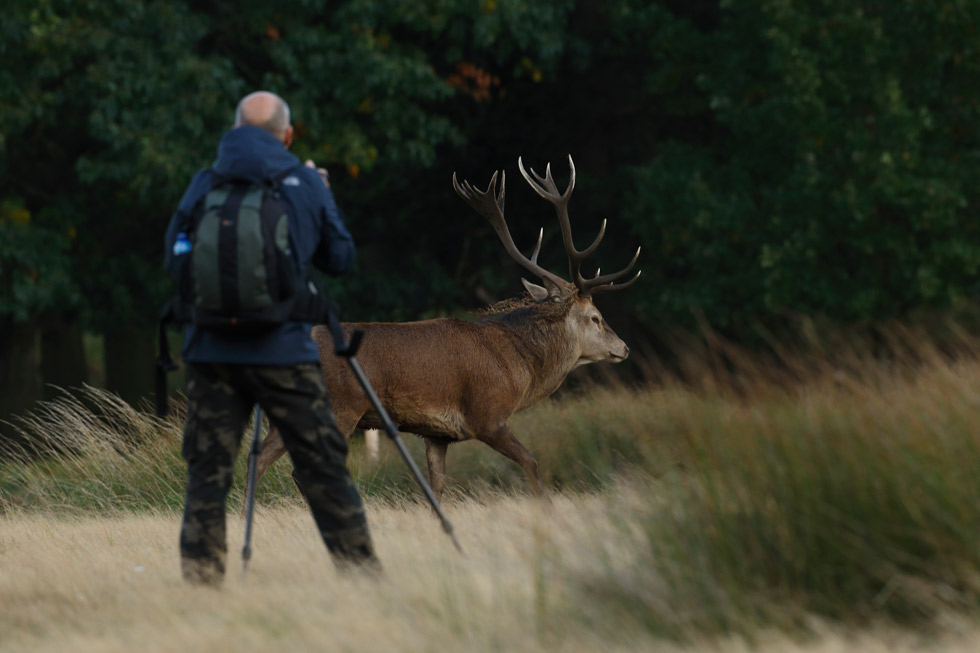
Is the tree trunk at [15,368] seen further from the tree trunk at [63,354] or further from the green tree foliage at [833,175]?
the green tree foliage at [833,175]

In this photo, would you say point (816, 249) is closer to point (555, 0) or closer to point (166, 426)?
point (555, 0)

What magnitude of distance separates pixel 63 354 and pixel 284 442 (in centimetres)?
1627

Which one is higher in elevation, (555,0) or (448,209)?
(555,0)

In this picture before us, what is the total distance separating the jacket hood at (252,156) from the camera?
550 cm

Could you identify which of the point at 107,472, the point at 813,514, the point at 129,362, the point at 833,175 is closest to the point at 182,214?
the point at 813,514

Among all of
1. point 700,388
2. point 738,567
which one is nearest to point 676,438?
point 700,388

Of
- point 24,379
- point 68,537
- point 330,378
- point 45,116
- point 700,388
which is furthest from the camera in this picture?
point 24,379

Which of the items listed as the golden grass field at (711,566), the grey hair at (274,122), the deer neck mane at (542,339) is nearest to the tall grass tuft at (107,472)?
the deer neck mane at (542,339)

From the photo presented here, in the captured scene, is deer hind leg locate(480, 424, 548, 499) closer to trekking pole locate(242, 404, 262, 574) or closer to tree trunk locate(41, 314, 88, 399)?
trekking pole locate(242, 404, 262, 574)

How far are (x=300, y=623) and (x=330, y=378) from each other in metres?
3.78

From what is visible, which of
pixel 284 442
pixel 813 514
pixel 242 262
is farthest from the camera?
pixel 284 442

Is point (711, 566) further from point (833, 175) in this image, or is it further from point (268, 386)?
point (833, 175)

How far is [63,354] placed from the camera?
20.9 metres

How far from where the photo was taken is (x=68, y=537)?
26.7 feet
